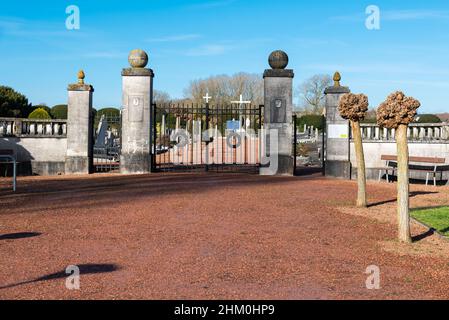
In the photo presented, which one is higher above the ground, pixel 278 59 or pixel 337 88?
pixel 278 59

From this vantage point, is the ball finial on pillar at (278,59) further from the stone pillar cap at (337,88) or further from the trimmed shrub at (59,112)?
the trimmed shrub at (59,112)

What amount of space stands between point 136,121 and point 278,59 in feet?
16.8

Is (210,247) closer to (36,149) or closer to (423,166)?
(423,166)

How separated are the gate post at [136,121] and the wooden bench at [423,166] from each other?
7.96 meters

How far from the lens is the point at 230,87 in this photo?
59.0m

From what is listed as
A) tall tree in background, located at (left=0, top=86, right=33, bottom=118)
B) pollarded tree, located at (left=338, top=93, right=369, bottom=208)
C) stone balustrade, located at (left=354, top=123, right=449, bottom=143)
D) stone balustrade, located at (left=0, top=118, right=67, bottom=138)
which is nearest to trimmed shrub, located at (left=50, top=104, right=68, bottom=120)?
tall tree in background, located at (left=0, top=86, right=33, bottom=118)

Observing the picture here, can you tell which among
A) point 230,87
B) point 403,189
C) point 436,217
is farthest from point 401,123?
point 230,87

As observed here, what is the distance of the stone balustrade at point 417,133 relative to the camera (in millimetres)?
16781

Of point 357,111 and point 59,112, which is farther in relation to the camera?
point 59,112

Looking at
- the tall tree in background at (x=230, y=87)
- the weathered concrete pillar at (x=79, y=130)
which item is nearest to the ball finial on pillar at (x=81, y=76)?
the weathered concrete pillar at (x=79, y=130)

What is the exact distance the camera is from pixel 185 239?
23.1 ft

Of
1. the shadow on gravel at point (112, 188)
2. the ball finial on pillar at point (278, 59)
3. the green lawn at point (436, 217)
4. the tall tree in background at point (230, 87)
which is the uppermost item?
the tall tree in background at point (230, 87)

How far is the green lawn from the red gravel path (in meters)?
0.55
